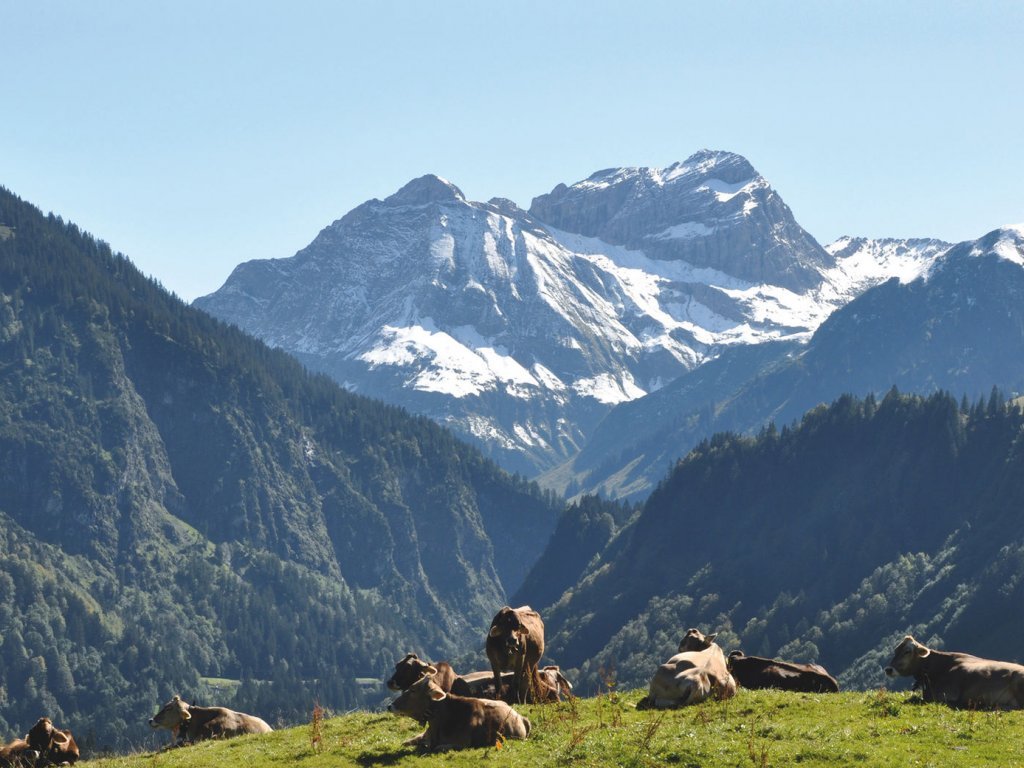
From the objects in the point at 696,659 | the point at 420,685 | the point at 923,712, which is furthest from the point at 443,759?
the point at 923,712

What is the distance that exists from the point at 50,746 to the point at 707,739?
23023 millimetres

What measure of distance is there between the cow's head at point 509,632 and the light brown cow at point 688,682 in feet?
15.3

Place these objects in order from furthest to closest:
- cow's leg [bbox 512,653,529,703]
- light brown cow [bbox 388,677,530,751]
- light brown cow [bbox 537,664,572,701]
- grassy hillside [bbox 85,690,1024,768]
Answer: light brown cow [bbox 537,664,572,701] → cow's leg [bbox 512,653,529,703] → light brown cow [bbox 388,677,530,751] → grassy hillside [bbox 85,690,1024,768]

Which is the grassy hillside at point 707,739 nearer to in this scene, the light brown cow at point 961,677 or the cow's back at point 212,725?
the light brown cow at point 961,677

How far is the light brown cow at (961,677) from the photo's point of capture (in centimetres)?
4356

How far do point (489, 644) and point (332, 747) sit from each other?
727cm

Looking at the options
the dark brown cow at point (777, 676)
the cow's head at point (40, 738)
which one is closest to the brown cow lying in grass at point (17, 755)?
the cow's head at point (40, 738)

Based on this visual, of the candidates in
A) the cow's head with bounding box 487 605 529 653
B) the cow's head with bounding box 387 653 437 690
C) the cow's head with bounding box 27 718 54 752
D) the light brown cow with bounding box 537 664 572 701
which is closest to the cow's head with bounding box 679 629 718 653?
the light brown cow with bounding box 537 664 572 701

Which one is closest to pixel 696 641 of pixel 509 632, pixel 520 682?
pixel 520 682

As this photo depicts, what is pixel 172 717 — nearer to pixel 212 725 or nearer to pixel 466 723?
pixel 212 725

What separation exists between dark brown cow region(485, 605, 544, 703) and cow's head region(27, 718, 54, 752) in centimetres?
1543

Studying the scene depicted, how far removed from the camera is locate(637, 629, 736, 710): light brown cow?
46656 mm

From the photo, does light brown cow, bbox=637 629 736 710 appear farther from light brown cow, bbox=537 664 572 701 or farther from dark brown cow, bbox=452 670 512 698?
dark brown cow, bbox=452 670 512 698

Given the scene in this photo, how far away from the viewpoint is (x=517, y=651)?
47875 millimetres
